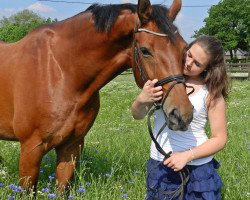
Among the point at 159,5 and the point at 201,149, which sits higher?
the point at 159,5

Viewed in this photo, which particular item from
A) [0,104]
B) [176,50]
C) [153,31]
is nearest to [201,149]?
[176,50]

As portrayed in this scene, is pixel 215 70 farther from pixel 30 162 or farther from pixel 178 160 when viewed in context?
pixel 30 162

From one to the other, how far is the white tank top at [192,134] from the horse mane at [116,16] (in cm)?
52

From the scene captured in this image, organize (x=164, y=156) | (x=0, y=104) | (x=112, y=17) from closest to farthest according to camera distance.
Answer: (x=164, y=156), (x=112, y=17), (x=0, y=104)

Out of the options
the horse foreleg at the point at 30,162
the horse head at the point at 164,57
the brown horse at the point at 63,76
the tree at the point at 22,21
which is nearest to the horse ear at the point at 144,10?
the horse head at the point at 164,57

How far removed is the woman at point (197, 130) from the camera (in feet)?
9.43

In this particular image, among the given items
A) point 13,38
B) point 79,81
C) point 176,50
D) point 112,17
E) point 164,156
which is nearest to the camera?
point 176,50

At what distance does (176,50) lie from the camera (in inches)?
110

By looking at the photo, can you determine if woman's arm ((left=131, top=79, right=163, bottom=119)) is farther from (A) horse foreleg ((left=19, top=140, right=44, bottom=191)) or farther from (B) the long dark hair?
(A) horse foreleg ((left=19, top=140, right=44, bottom=191))

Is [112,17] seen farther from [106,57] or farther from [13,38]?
[13,38]

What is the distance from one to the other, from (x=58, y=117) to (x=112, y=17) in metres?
0.98

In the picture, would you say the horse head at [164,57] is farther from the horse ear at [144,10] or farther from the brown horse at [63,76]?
the brown horse at [63,76]

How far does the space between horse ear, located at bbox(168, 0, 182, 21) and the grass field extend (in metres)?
1.37

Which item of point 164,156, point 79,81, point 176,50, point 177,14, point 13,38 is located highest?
point 177,14
